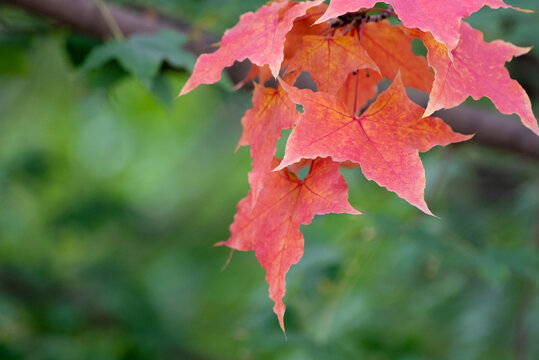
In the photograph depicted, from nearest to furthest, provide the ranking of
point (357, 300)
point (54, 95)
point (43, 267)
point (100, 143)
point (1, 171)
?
point (357, 300) → point (1, 171) → point (43, 267) → point (54, 95) → point (100, 143)

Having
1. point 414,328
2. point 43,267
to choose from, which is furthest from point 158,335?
point 414,328

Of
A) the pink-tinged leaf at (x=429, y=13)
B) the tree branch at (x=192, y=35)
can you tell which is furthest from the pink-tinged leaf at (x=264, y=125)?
the tree branch at (x=192, y=35)

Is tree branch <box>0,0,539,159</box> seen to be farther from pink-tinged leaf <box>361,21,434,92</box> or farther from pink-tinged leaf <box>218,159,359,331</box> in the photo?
pink-tinged leaf <box>218,159,359,331</box>

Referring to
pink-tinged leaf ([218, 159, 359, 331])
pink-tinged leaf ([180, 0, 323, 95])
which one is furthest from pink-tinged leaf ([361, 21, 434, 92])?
pink-tinged leaf ([218, 159, 359, 331])

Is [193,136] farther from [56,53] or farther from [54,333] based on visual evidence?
[54,333]

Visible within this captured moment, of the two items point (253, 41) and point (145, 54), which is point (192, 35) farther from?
point (253, 41)

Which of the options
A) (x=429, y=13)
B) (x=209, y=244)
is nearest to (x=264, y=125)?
(x=429, y=13)

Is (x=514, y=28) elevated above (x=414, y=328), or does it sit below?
above
